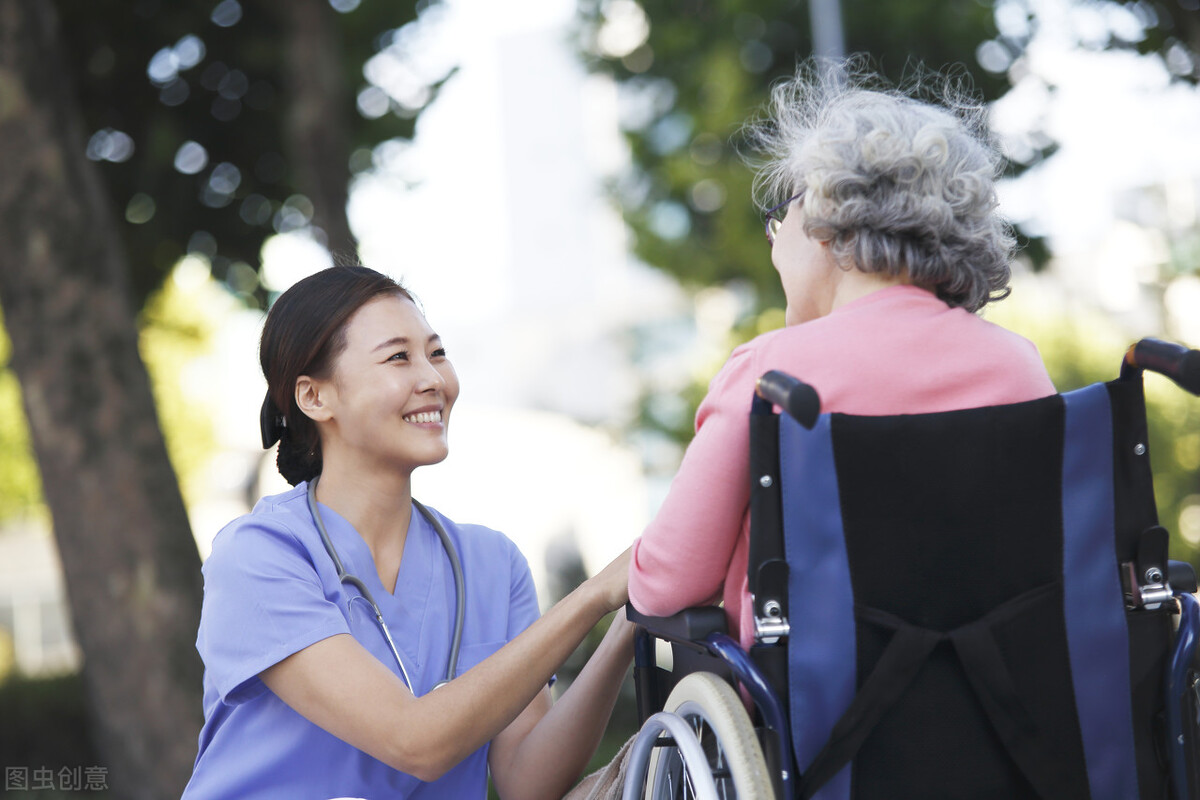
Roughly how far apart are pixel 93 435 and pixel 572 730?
3.68 meters

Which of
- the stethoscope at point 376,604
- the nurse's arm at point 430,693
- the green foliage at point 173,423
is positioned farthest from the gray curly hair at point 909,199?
the green foliage at point 173,423

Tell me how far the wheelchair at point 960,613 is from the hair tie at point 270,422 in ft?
3.43

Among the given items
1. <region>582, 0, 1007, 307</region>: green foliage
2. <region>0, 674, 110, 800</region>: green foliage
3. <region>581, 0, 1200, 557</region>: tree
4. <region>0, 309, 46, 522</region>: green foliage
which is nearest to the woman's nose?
<region>0, 674, 110, 800</region>: green foliage

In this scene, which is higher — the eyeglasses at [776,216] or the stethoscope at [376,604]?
the eyeglasses at [776,216]

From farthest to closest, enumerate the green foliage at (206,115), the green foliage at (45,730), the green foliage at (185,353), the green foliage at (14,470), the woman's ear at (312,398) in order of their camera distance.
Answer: the green foliage at (14,470) → the green foliage at (185,353) → the green foliage at (206,115) → the green foliage at (45,730) → the woman's ear at (312,398)

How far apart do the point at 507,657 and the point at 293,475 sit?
0.70m

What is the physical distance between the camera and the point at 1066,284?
19.1 metres

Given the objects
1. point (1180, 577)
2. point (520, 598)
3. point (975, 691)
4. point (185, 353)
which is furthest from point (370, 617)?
point (185, 353)

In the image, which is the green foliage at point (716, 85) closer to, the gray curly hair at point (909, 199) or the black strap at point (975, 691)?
the gray curly hair at point (909, 199)

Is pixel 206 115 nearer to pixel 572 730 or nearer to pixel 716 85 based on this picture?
pixel 716 85

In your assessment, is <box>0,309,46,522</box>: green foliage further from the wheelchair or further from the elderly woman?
the wheelchair

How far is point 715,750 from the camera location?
1810 mm

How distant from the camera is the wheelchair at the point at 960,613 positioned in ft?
4.91

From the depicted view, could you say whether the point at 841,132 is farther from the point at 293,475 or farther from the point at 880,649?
the point at 293,475
